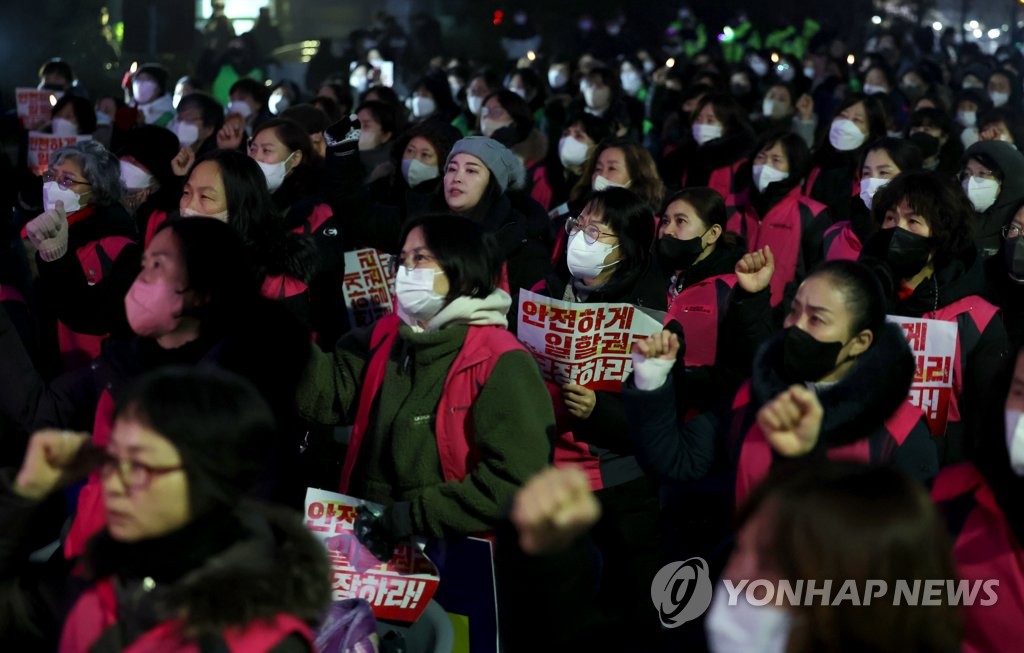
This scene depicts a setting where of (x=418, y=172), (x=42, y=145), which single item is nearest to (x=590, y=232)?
(x=418, y=172)

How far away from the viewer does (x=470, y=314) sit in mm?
4027

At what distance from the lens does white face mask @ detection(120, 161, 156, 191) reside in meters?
7.47

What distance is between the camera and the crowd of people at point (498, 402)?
2.58m

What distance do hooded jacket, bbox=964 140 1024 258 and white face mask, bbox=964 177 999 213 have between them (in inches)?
1.6

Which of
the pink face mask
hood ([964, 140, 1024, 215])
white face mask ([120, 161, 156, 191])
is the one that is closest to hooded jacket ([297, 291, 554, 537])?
the pink face mask

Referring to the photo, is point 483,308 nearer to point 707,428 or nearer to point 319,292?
point 707,428

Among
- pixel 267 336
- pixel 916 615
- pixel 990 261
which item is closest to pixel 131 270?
pixel 267 336

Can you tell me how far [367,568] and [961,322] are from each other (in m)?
2.78

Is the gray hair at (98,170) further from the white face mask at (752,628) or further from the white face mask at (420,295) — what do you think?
the white face mask at (752,628)

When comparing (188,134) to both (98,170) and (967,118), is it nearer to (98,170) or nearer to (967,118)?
(98,170)

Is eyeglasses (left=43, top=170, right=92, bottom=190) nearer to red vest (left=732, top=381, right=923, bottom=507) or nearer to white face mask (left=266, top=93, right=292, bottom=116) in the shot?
red vest (left=732, top=381, right=923, bottom=507)

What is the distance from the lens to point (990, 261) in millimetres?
6426

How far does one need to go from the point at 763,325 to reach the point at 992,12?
64.4 metres

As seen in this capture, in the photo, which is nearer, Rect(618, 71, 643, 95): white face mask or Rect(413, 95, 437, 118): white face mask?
Rect(413, 95, 437, 118): white face mask
